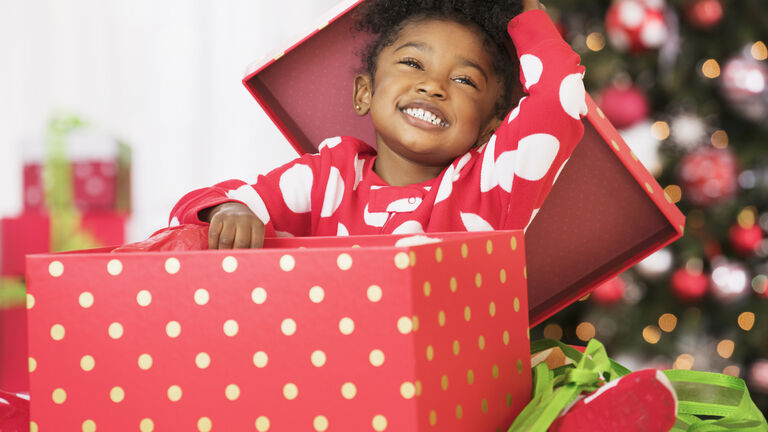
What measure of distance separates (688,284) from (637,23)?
2.08 feet

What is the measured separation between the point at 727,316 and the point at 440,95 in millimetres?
1165

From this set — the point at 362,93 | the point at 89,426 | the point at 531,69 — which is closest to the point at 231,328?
the point at 89,426

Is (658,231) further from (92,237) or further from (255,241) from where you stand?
(92,237)

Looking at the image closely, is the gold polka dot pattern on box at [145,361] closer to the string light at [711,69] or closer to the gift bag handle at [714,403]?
the gift bag handle at [714,403]

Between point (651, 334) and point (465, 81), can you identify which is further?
point (651, 334)

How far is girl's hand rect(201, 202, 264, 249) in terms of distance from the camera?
28.1 inches

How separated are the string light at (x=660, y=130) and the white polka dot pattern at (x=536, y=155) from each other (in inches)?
40.4

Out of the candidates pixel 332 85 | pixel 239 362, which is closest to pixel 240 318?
pixel 239 362

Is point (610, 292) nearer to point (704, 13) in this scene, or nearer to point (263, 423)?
point (704, 13)

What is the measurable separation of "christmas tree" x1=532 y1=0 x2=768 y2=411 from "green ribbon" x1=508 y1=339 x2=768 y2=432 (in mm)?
1022

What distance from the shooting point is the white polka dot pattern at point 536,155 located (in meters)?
0.82

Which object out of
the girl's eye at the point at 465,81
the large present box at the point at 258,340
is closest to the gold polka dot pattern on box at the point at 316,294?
the large present box at the point at 258,340

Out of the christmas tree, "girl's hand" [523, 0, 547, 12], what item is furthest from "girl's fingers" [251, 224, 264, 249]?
the christmas tree

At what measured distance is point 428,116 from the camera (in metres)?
0.96
